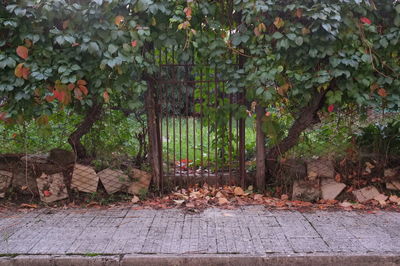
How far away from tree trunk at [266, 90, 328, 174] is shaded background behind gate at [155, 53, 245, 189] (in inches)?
17.3

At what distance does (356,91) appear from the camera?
4.89 meters

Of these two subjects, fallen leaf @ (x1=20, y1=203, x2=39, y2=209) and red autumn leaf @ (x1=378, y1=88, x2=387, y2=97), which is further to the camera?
fallen leaf @ (x1=20, y1=203, x2=39, y2=209)

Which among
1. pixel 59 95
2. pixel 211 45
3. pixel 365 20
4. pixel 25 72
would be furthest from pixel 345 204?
pixel 25 72

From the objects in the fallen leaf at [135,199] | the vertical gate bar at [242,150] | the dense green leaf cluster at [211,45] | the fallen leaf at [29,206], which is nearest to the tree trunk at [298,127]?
the dense green leaf cluster at [211,45]

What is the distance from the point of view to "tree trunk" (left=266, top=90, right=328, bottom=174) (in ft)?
17.5

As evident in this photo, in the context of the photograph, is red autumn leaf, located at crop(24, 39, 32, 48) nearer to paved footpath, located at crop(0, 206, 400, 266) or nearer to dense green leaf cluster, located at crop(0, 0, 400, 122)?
dense green leaf cluster, located at crop(0, 0, 400, 122)

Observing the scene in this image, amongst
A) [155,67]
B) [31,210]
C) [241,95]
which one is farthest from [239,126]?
[31,210]

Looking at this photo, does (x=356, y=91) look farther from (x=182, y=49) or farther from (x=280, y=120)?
(x=182, y=49)

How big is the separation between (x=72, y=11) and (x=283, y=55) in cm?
253

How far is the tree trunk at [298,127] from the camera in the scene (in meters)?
5.34

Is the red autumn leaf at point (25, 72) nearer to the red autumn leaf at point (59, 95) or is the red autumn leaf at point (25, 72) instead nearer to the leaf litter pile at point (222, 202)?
the red autumn leaf at point (59, 95)

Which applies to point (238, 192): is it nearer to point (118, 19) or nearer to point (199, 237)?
point (199, 237)

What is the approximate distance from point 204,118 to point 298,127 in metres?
1.29

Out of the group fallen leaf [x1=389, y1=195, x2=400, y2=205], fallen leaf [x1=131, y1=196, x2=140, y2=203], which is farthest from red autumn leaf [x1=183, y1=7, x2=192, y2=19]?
fallen leaf [x1=389, y1=195, x2=400, y2=205]
